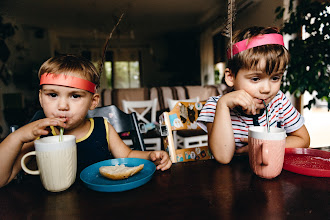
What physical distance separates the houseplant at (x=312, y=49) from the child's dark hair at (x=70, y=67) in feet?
7.14

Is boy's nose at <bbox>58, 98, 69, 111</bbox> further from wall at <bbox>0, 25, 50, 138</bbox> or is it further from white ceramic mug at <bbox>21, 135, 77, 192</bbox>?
wall at <bbox>0, 25, 50, 138</bbox>

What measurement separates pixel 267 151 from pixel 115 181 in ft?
1.43

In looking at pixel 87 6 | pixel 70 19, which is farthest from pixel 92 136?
pixel 70 19

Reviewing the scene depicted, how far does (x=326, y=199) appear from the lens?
0.47 metres

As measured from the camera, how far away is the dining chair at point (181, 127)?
3.33ft

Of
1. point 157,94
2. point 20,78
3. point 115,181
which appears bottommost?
point 115,181

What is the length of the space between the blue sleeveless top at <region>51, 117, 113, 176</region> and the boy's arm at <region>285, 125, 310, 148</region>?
81 cm

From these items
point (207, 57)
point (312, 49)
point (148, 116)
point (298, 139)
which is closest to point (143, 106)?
point (148, 116)

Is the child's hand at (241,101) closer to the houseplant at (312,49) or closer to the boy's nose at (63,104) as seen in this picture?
the boy's nose at (63,104)

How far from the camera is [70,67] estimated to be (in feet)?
2.55

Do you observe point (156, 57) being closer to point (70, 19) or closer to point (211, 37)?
point (211, 37)

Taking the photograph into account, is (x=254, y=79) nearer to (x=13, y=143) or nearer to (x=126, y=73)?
(x=13, y=143)

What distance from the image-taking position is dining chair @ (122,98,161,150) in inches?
109

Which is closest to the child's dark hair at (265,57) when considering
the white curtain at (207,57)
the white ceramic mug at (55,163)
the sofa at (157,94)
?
the white ceramic mug at (55,163)
